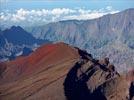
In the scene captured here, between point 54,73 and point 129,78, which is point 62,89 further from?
point 129,78

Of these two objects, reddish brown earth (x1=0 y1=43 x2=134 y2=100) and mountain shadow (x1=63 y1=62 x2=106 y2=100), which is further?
mountain shadow (x1=63 y1=62 x2=106 y2=100)

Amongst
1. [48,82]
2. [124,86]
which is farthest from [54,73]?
[124,86]

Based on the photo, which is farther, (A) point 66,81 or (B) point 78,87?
(B) point 78,87

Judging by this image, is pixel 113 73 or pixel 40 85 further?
pixel 113 73

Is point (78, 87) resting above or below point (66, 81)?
below

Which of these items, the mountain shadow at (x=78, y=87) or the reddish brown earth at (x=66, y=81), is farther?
the mountain shadow at (x=78, y=87)

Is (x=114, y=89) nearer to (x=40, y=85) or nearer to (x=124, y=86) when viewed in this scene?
(x=124, y=86)

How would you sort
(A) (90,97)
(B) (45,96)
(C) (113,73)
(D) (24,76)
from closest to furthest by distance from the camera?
(B) (45,96), (A) (90,97), (C) (113,73), (D) (24,76)

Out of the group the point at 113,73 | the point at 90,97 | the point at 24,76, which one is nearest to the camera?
the point at 90,97
